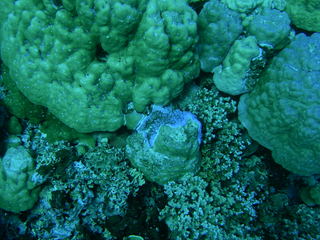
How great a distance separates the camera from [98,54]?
3031mm

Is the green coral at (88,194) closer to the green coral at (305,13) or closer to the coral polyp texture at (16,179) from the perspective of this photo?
the coral polyp texture at (16,179)

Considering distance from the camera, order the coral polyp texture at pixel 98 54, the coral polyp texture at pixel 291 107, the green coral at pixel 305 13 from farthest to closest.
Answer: the green coral at pixel 305 13 → the coral polyp texture at pixel 291 107 → the coral polyp texture at pixel 98 54

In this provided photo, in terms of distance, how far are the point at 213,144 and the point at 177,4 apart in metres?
1.86

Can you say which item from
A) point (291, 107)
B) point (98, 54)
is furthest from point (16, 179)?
point (291, 107)

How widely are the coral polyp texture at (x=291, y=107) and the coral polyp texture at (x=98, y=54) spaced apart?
0.92 metres

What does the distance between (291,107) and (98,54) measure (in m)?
2.36

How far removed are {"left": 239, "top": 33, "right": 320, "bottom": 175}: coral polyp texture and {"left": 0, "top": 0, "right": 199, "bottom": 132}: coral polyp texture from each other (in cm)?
92

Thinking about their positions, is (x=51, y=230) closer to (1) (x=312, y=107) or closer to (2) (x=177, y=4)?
(2) (x=177, y=4)

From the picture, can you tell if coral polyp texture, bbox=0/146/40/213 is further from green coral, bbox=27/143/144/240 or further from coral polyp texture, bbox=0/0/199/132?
coral polyp texture, bbox=0/0/199/132

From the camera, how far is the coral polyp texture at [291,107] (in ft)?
9.80

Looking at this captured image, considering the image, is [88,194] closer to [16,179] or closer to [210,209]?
[16,179]

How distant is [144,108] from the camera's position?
3.22 m

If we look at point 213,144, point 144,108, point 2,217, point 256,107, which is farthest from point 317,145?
point 2,217

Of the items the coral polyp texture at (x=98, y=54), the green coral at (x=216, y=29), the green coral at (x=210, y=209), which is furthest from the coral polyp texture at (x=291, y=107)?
the coral polyp texture at (x=98, y=54)
